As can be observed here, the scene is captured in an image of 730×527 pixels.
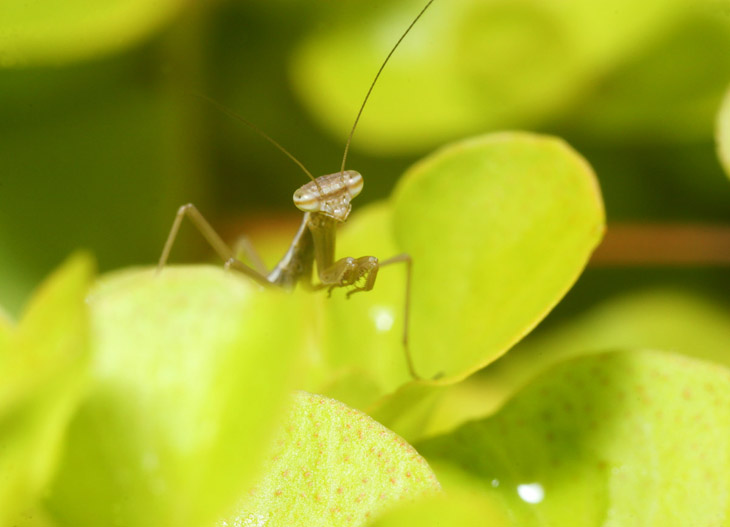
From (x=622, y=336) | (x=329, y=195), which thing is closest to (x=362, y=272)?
(x=329, y=195)

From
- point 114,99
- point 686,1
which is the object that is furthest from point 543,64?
point 114,99

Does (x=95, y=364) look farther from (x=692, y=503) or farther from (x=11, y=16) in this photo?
(x=11, y=16)

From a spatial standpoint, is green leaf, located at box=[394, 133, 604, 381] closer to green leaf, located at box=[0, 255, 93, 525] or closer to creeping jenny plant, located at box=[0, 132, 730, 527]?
creeping jenny plant, located at box=[0, 132, 730, 527]

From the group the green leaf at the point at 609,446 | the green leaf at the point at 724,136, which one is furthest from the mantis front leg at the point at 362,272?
the green leaf at the point at 724,136

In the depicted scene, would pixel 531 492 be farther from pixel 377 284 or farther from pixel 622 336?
pixel 622 336

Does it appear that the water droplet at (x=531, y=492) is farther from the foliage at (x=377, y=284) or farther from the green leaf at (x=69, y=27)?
the green leaf at (x=69, y=27)
